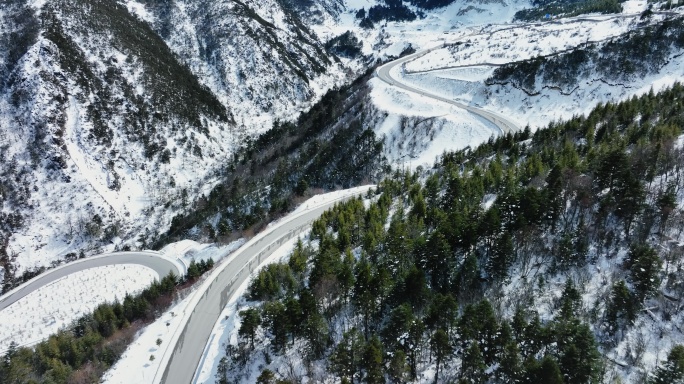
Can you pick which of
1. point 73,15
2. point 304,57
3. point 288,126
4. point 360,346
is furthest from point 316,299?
point 304,57

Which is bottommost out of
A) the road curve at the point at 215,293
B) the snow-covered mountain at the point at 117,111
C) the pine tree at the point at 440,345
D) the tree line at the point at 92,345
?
the pine tree at the point at 440,345

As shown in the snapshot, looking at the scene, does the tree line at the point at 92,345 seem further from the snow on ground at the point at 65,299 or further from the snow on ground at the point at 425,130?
the snow on ground at the point at 425,130

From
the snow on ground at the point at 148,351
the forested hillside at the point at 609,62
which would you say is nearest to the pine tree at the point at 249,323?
the snow on ground at the point at 148,351

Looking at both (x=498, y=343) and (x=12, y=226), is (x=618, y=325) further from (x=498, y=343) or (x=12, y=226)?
(x=12, y=226)

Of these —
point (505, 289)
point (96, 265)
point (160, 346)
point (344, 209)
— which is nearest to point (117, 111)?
point (96, 265)

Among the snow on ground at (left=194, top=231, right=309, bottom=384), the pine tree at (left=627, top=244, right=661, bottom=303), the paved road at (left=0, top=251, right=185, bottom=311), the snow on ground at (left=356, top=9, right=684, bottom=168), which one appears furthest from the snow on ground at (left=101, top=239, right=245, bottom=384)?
the snow on ground at (left=356, top=9, right=684, bottom=168)

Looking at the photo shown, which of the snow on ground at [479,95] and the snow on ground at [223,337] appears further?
the snow on ground at [479,95]
